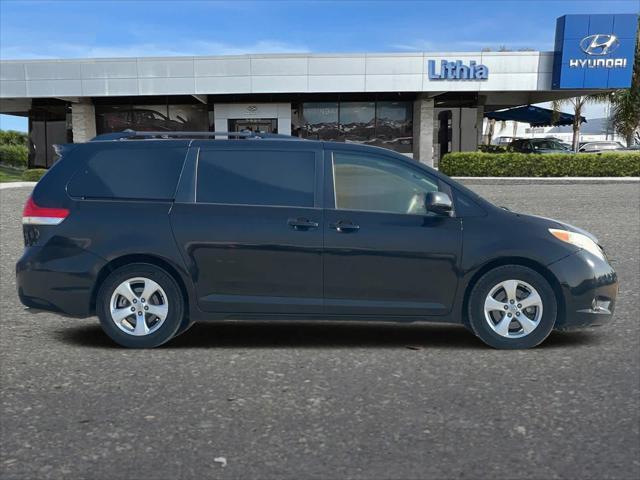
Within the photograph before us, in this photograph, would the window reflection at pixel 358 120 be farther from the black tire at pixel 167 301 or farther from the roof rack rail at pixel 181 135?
the black tire at pixel 167 301

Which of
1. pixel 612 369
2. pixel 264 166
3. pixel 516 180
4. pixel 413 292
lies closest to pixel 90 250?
pixel 264 166

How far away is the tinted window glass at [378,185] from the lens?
498 cm

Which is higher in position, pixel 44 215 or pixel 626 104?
pixel 626 104

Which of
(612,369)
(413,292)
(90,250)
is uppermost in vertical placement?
(90,250)

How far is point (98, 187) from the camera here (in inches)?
199

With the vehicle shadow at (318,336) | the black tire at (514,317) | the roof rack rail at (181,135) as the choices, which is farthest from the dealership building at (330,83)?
the black tire at (514,317)

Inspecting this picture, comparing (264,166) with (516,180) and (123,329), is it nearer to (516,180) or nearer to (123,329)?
(123,329)

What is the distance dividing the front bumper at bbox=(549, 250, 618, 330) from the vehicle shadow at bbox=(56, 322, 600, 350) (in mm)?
289

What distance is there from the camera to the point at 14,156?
3497 cm

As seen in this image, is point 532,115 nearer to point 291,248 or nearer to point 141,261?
point 291,248

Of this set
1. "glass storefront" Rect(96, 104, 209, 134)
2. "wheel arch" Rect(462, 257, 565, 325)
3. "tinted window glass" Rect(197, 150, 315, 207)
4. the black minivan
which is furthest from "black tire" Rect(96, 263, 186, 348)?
"glass storefront" Rect(96, 104, 209, 134)

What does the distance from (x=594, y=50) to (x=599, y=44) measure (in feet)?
0.96

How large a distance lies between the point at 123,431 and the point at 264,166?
94.9 inches

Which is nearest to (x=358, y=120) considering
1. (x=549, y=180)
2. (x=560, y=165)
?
(x=560, y=165)
